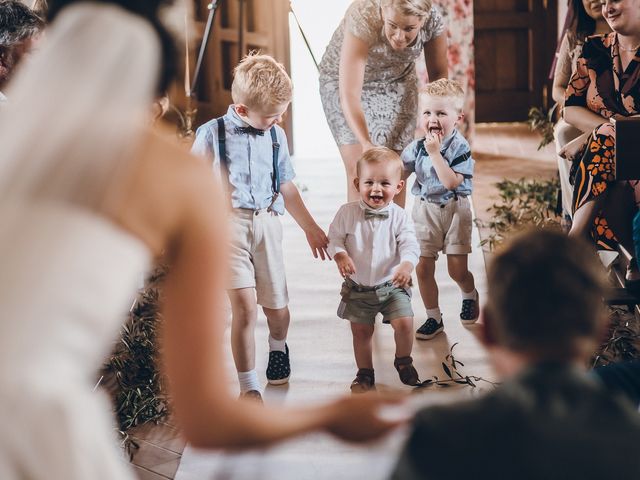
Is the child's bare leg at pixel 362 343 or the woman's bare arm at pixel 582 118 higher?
the woman's bare arm at pixel 582 118

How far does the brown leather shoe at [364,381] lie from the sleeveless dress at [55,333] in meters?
2.56

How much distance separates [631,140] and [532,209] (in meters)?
2.79

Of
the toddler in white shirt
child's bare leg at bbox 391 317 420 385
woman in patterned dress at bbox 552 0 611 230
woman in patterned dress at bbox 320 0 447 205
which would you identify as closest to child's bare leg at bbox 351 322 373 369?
the toddler in white shirt

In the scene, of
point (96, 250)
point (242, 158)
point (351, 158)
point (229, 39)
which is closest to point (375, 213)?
point (242, 158)

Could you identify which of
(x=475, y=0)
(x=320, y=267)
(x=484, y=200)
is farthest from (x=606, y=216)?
(x=475, y=0)

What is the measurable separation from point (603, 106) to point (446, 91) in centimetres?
78

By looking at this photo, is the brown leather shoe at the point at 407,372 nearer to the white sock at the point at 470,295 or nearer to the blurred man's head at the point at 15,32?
the white sock at the point at 470,295

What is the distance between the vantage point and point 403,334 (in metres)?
3.86

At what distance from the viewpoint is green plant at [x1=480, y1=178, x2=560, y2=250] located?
6.05 m

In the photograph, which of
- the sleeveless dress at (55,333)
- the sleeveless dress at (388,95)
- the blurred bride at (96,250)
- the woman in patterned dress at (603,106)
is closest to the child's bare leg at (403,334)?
the woman in patterned dress at (603,106)

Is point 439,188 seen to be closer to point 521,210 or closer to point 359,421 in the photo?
point 521,210

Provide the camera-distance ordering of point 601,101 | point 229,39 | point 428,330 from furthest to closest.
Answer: point 229,39 → point 601,101 → point 428,330

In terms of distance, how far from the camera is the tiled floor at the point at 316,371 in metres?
2.93

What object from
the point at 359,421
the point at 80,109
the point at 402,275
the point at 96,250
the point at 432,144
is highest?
the point at 80,109
